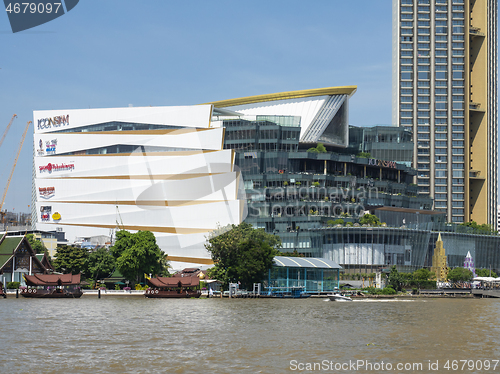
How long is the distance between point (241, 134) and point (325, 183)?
2798cm

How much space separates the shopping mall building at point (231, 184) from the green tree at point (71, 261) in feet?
107

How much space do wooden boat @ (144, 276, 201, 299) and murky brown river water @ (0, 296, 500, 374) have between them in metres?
36.8

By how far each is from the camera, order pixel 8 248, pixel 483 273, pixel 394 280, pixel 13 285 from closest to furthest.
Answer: pixel 13 285, pixel 8 248, pixel 394 280, pixel 483 273

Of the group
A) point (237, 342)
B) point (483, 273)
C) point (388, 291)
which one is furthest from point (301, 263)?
point (237, 342)

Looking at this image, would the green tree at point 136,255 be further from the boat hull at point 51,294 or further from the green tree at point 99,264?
the boat hull at point 51,294

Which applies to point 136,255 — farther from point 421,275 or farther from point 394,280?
point 421,275

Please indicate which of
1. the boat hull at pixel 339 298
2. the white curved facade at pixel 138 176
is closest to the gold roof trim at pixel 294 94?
the white curved facade at pixel 138 176

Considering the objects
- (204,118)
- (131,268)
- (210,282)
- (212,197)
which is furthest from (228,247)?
(204,118)

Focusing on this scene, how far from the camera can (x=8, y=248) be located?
4830 inches

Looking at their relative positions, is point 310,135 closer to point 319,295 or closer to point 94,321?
point 319,295

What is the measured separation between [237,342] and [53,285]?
67084 millimetres

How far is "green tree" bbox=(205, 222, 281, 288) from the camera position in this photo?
116812 mm

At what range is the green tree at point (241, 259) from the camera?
116812mm

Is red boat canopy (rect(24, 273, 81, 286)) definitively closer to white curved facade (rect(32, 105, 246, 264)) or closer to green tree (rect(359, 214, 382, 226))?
white curved facade (rect(32, 105, 246, 264))
